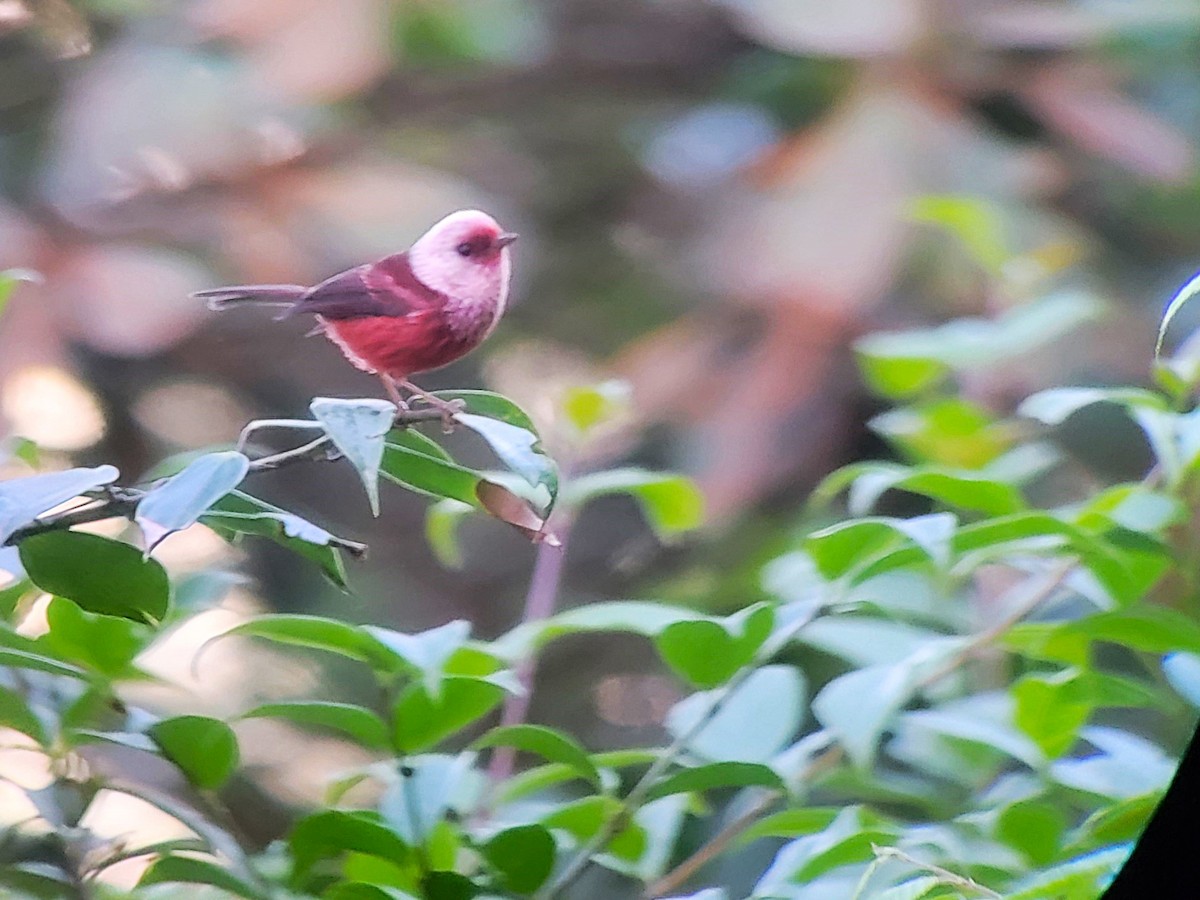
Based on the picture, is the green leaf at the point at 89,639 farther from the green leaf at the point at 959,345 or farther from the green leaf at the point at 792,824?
the green leaf at the point at 959,345

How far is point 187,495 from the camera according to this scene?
0.31 metres

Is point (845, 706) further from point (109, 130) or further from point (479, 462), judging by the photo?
point (109, 130)

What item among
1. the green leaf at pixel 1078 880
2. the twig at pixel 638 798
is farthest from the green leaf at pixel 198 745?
the green leaf at pixel 1078 880

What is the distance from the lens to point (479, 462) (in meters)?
0.42

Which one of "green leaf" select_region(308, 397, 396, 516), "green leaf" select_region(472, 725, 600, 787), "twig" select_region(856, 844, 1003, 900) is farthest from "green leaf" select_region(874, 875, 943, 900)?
"green leaf" select_region(308, 397, 396, 516)

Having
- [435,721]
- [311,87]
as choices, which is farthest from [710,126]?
[435,721]

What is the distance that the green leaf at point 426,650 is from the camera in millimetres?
386

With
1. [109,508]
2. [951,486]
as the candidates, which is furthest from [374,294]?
[951,486]

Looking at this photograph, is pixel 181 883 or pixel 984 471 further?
pixel 984 471

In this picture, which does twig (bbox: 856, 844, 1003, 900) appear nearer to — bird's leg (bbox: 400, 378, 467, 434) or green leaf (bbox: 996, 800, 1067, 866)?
green leaf (bbox: 996, 800, 1067, 866)

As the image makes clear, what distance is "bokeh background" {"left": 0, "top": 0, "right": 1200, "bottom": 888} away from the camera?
485 millimetres

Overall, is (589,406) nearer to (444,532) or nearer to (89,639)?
(444,532)

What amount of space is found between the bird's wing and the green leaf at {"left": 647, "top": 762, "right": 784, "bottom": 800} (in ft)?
0.57

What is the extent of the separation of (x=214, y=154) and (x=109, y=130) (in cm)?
4
